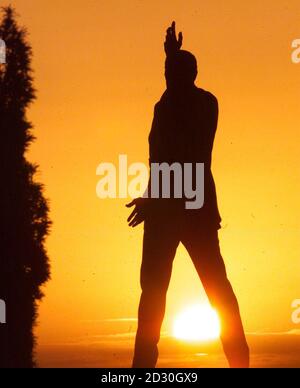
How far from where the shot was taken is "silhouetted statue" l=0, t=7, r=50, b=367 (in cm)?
2700

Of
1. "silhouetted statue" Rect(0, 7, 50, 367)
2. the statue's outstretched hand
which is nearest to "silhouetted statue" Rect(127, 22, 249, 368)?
the statue's outstretched hand

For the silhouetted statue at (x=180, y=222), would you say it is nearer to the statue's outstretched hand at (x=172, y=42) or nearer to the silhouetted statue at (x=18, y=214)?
the statue's outstretched hand at (x=172, y=42)

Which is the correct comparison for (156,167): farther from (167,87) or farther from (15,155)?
(15,155)

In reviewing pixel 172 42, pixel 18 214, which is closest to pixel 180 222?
pixel 172 42

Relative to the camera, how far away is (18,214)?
27938 millimetres

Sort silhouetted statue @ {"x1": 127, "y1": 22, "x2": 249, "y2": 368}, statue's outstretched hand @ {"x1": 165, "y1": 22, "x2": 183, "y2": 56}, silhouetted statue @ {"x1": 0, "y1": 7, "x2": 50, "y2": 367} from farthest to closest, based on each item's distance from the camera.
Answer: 1. silhouetted statue @ {"x1": 0, "y1": 7, "x2": 50, "y2": 367}
2. statue's outstretched hand @ {"x1": 165, "y1": 22, "x2": 183, "y2": 56}
3. silhouetted statue @ {"x1": 127, "y1": 22, "x2": 249, "y2": 368}

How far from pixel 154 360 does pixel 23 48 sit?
14711mm

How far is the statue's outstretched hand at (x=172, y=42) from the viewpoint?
616 inches

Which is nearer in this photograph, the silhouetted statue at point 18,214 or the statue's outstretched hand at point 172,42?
the statue's outstretched hand at point 172,42

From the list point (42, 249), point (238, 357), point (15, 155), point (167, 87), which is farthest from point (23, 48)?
point (238, 357)

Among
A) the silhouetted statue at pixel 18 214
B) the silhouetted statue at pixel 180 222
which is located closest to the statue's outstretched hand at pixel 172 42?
the silhouetted statue at pixel 180 222

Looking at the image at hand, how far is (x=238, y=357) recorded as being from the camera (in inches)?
603

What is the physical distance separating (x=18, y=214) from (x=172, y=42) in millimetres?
12939

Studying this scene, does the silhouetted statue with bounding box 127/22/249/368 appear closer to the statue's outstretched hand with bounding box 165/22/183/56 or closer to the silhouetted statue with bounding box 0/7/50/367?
the statue's outstretched hand with bounding box 165/22/183/56
